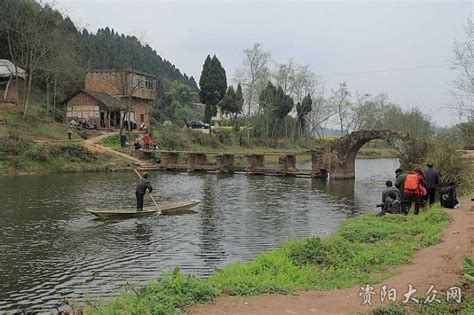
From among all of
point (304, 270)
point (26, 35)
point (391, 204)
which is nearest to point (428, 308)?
point (304, 270)

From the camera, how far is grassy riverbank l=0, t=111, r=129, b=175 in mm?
42584

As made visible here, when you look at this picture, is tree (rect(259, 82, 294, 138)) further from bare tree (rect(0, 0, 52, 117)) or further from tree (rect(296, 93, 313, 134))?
bare tree (rect(0, 0, 52, 117))

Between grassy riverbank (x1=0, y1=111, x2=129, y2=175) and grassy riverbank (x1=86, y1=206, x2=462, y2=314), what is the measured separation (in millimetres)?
33231

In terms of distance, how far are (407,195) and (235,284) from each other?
489 inches

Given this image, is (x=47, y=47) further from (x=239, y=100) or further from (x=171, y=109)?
(x=239, y=100)

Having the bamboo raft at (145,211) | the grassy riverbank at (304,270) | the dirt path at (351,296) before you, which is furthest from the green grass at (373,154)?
Answer: the dirt path at (351,296)

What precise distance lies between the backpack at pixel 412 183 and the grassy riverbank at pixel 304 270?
7.96ft

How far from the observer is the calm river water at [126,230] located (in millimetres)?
13461

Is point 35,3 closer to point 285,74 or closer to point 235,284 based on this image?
point 285,74

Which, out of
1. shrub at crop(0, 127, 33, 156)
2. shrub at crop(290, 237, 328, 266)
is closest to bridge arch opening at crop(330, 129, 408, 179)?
shrub at crop(0, 127, 33, 156)

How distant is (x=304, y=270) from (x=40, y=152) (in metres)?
37.5

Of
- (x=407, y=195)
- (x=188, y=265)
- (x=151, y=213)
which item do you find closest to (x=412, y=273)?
(x=188, y=265)

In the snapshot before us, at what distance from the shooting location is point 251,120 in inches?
3334

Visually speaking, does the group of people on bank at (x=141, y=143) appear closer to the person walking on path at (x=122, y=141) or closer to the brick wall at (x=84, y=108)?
the person walking on path at (x=122, y=141)
